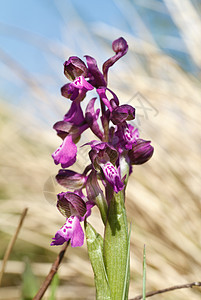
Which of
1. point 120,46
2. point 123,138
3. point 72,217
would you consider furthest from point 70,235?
point 120,46

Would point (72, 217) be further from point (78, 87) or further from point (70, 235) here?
point (78, 87)

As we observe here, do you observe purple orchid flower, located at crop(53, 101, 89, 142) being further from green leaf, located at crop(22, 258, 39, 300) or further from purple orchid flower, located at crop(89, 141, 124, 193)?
green leaf, located at crop(22, 258, 39, 300)

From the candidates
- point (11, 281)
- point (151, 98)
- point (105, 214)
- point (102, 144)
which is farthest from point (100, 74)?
point (11, 281)

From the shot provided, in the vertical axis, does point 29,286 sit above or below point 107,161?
below

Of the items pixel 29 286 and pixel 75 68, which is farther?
pixel 29 286

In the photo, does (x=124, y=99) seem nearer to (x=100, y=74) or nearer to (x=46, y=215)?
(x=46, y=215)

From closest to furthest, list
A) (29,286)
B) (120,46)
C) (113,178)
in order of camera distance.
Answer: (113,178)
(120,46)
(29,286)

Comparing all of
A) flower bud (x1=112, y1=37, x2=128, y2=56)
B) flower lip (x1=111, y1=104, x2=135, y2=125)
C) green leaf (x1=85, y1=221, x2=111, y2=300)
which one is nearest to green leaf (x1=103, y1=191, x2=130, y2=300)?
green leaf (x1=85, y1=221, x2=111, y2=300)
